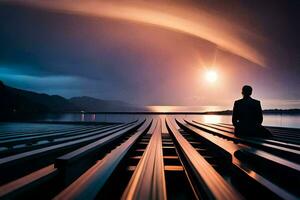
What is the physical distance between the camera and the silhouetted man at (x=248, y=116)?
4762 millimetres

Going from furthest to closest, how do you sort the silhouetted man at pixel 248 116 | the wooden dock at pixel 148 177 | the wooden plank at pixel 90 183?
the silhouetted man at pixel 248 116, the wooden dock at pixel 148 177, the wooden plank at pixel 90 183

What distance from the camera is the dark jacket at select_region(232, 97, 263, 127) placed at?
15.7ft

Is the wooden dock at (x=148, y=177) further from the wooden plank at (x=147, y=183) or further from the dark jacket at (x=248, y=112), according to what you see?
the dark jacket at (x=248, y=112)

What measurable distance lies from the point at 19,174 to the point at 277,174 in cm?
262

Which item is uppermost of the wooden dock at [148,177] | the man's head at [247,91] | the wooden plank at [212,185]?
the man's head at [247,91]

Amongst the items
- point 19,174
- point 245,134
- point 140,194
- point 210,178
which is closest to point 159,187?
point 140,194

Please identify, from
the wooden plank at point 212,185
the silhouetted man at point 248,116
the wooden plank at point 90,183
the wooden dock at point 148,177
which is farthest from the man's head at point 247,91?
the wooden plank at point 90,183

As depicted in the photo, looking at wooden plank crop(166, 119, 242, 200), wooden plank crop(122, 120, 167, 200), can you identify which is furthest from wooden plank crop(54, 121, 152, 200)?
wooden plank crop(166, 119, 242, 200)

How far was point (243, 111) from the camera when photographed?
4.78 metres

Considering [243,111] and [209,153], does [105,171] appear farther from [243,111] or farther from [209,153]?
[243,111]

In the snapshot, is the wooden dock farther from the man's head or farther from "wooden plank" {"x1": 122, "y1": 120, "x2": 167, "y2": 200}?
the man's head

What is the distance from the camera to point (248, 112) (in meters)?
4.75

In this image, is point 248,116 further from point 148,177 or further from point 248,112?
point 148,177

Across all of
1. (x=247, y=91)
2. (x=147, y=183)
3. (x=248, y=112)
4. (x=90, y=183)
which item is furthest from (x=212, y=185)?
(x=247, y=91)
